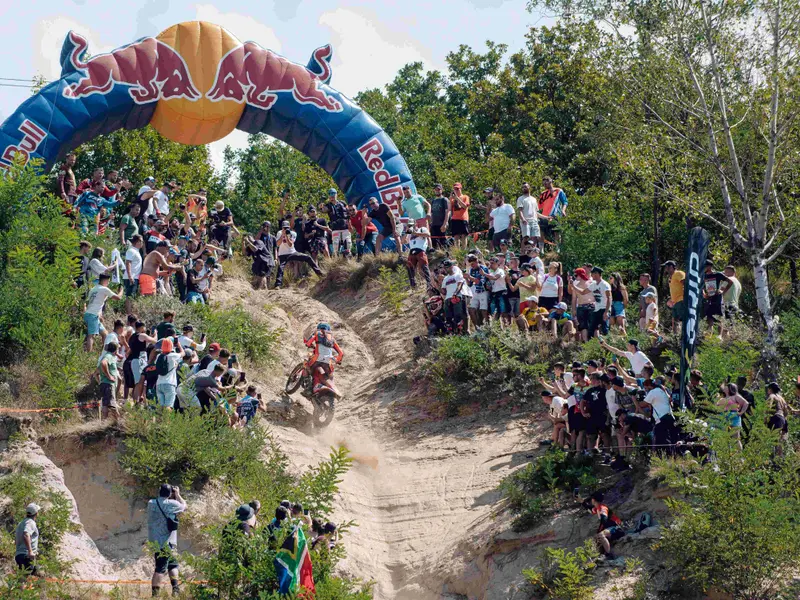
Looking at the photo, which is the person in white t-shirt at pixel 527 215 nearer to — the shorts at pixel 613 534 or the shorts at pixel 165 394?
the shorts at pixel 165 394

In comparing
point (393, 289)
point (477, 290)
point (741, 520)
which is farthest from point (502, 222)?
point (741, 520)

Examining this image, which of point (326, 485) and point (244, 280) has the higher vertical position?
point (244, 280)

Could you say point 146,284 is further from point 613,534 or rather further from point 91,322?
point 613,534

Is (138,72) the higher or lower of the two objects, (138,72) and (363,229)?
the higher

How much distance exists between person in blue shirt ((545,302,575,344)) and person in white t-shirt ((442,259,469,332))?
1.74 meters

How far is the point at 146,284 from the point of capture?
23.3 m

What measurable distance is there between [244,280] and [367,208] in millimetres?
3334

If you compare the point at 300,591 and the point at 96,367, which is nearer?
the point at 300,591

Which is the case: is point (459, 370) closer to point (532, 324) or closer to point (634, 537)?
point (532, 324)

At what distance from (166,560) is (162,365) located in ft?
11.7

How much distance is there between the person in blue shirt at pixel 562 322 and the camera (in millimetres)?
22922

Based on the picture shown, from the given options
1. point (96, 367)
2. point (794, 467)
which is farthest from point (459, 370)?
point (794, 467)

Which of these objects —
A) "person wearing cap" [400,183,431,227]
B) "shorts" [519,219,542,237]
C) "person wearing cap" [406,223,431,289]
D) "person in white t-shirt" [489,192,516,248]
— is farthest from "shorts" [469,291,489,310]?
"person wearing cap" [400,183,431,227]

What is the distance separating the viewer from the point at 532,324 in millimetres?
23594
